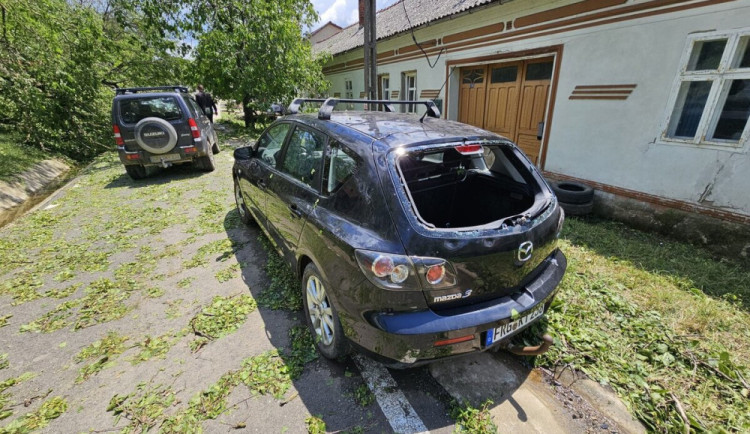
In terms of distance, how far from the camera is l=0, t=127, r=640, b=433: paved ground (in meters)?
1.95

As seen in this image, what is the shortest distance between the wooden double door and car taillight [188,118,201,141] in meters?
6.21

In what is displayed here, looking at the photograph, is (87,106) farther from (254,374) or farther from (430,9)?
(254,374)

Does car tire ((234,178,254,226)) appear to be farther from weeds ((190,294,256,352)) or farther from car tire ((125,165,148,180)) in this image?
car tire ((125,165,148,180))

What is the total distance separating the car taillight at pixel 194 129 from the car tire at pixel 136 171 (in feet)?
5.28

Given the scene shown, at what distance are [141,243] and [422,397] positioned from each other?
13.9 feet

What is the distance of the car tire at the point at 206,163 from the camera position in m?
7.68

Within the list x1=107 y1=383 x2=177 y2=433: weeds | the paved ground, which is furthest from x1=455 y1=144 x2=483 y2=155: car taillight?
x1=107 y1=383 x2=177 y2=433: weeds

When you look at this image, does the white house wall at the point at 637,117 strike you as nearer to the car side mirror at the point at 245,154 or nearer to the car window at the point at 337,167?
the car window at the point at 337,167

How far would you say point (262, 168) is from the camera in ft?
11.1

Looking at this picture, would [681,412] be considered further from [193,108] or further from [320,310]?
[193,108]

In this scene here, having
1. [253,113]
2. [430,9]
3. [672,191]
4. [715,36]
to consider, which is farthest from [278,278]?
[253,113]

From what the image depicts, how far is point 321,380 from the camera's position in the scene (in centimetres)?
219

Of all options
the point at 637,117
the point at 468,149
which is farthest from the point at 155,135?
the point at 637,117

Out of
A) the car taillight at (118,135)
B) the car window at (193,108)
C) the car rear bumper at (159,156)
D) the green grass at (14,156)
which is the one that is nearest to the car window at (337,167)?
the car rear bumper at (159,156)
